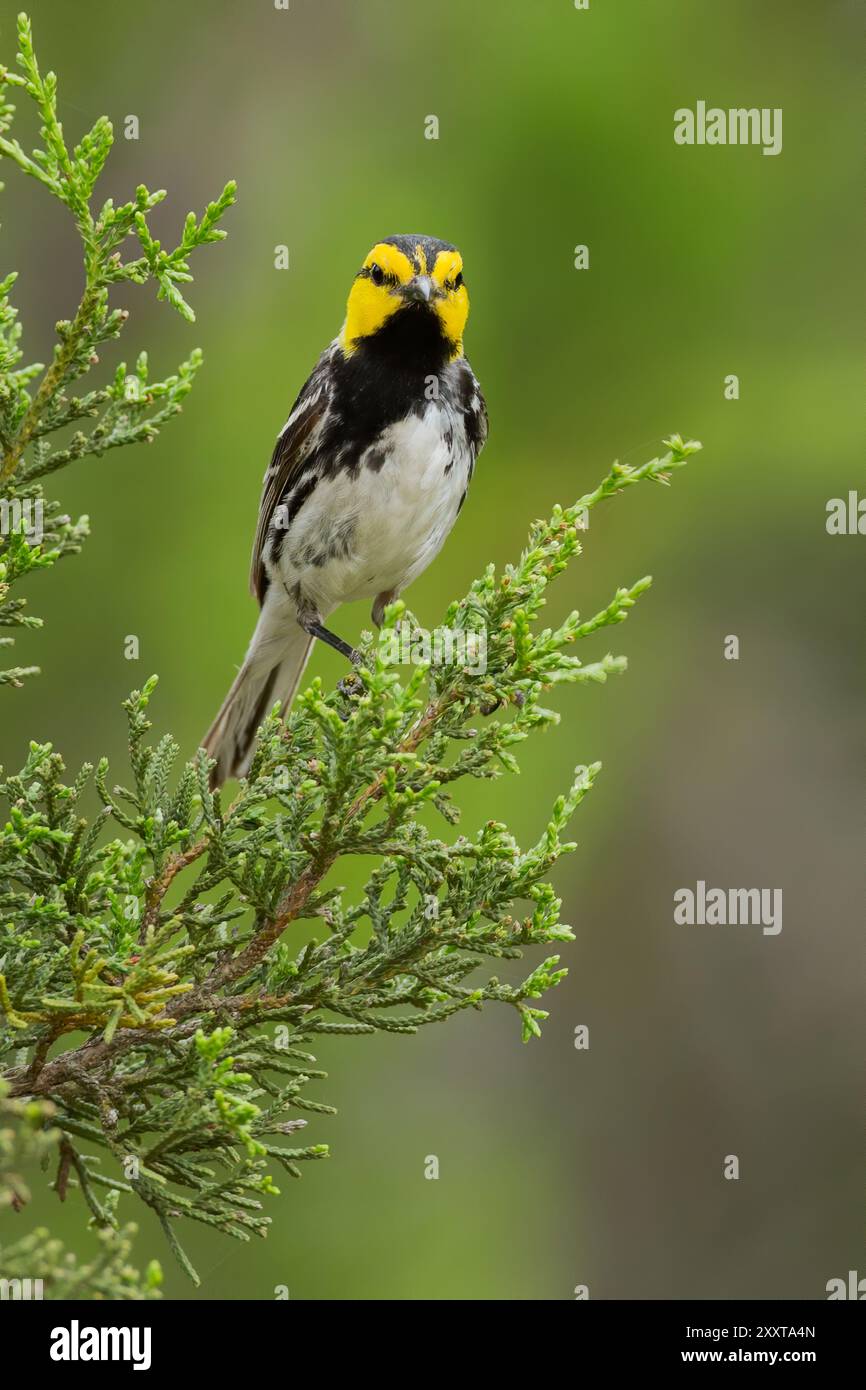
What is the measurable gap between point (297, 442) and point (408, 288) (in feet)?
1.87

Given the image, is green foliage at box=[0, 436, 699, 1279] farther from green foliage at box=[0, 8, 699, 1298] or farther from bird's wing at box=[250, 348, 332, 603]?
bird's wing at box=[250, 348, 332, 603]

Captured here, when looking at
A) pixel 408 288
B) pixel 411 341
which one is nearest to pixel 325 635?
pixel 411 341

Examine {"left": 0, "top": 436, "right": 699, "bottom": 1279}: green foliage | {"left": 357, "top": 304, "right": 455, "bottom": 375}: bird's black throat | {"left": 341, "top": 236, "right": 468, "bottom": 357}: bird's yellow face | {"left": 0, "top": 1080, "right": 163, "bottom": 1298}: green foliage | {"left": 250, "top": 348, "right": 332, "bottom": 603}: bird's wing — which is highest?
{"left": 341, "top": 236, "right": 468, "bottom": 357}: bird's yellow face

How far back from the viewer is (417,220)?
6555 mm

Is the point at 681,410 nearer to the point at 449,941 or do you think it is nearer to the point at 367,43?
the point at 367,43

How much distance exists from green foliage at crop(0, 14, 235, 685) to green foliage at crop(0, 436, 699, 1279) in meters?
0.37

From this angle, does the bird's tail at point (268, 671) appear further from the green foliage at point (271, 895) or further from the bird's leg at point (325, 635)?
the green foliage at point (271, 895)

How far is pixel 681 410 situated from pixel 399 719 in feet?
15.3

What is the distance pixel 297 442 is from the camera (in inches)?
169

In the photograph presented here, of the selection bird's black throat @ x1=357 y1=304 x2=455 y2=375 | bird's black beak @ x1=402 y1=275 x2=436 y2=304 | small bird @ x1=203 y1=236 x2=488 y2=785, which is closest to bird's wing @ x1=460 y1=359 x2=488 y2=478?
small bird @ x1=203 y1=236 x2=488 y2=785

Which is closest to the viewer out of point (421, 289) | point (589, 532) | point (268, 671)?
point (421, 289)

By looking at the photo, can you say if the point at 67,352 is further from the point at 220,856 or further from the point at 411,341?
the point at 411,341

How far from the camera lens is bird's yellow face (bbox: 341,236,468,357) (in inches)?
158
